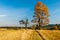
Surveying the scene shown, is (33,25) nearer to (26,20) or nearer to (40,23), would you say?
(40,23)

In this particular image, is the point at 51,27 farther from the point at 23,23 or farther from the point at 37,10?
the point at 23,23

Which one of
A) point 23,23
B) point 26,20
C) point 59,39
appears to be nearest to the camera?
point 59,39

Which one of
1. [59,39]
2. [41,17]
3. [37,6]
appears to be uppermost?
[37,6]

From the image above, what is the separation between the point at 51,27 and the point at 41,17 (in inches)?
152

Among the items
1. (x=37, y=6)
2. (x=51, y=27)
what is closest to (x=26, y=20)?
(x=37, y=6)

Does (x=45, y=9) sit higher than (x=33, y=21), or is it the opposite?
(x=45, y=9)

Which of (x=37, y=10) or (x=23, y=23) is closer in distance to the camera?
(x=37, y=10)

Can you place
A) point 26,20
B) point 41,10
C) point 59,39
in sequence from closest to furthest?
point 59,39 < point 41,10 < point 26,20

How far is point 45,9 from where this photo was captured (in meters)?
45.7

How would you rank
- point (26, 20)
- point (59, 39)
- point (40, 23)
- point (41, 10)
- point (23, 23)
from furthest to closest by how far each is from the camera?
point (23, 23) → point (26, 20) → point (41, 10) → point (40, 23) → point (59, 39)

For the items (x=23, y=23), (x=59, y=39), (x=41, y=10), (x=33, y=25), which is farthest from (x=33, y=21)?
(x=59, y=39)

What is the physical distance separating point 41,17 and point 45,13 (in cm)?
216

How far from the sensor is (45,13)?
44906mm

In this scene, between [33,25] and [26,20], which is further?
[26,20]
